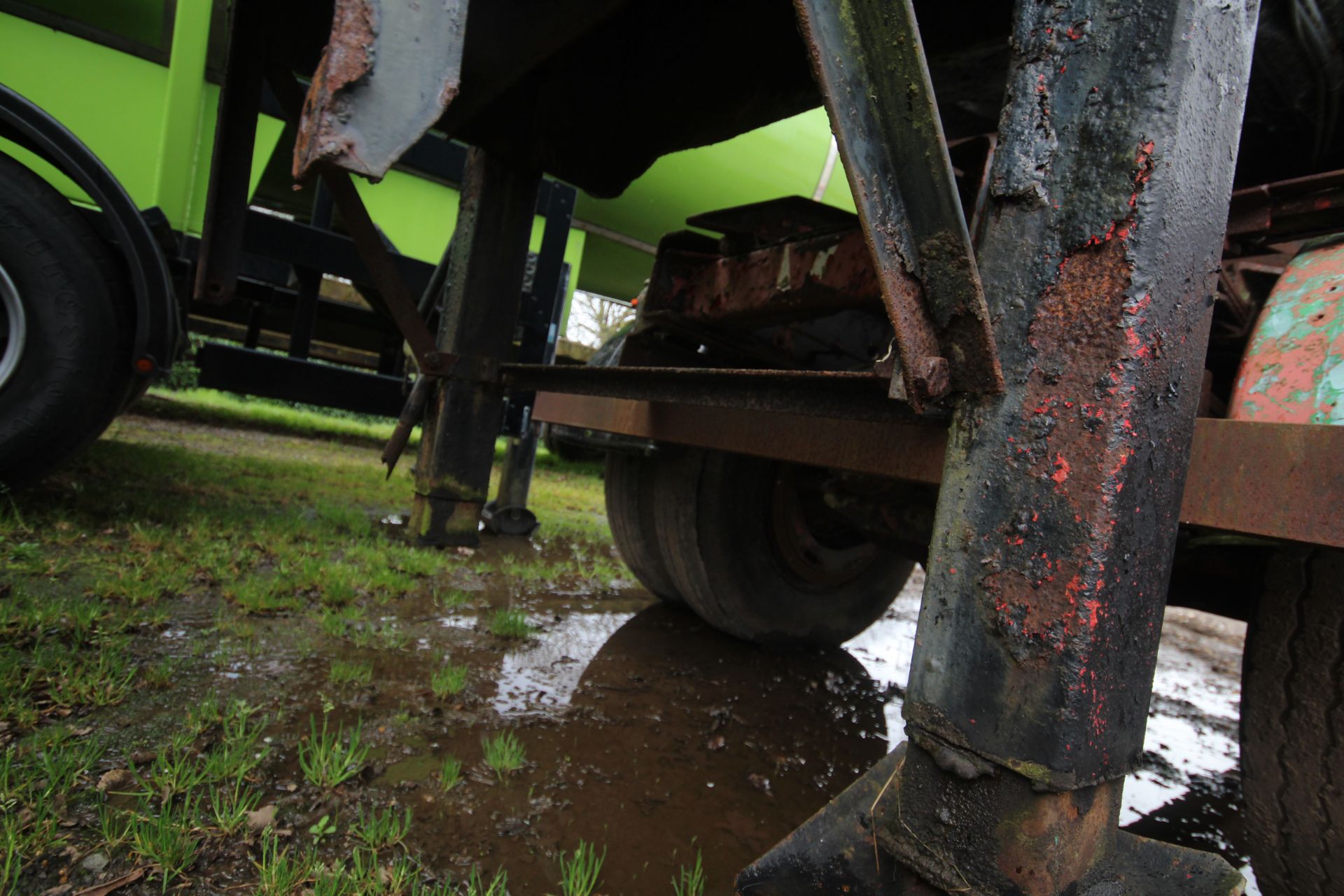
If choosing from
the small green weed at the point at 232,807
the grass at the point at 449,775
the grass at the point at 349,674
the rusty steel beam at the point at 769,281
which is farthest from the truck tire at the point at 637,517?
the small green weed at the point at 232,807

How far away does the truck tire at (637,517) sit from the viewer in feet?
7.70

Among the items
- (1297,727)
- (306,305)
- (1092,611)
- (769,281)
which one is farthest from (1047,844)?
(306,305)

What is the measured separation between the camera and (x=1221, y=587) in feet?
4.87

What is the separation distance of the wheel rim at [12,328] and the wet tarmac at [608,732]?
0.91 meters

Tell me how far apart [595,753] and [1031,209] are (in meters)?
1.25

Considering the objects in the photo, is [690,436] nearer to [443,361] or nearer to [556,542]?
[443,361]

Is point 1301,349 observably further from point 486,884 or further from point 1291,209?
point 486,884

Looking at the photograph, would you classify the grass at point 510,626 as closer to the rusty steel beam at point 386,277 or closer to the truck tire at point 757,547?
the truck tire at point 757,547

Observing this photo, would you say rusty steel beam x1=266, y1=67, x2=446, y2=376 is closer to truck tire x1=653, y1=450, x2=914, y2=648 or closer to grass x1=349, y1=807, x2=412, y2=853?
truck tire x1=653, y1=450, x2=914, y2=648

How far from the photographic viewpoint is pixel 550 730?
1569 mm

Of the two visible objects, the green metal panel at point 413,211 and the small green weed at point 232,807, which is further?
the green metal panel at point 413,211

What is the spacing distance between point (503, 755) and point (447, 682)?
0.32 meters

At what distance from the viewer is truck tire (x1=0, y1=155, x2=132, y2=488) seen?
81.8 inches

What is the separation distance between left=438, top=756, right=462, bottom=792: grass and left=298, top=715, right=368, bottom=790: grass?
0.44 feet
